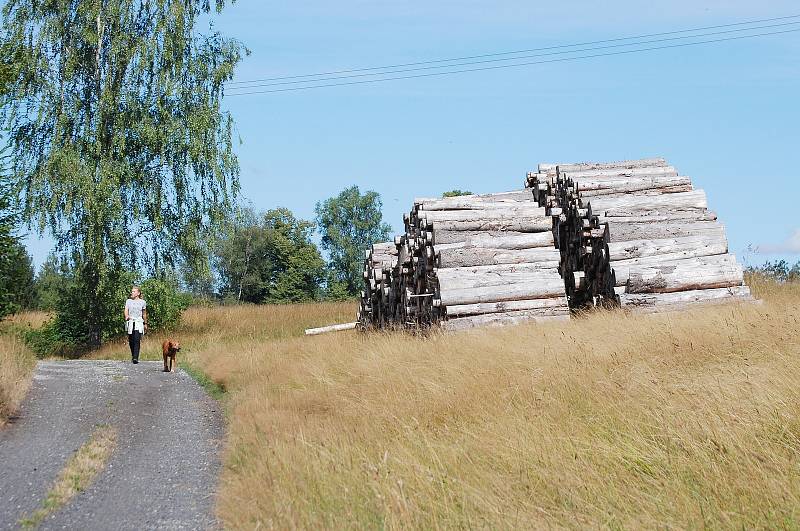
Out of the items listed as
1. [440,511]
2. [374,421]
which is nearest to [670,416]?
[440,511]

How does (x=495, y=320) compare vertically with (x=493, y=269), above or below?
below

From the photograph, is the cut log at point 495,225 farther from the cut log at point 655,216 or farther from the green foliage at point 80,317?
the green foliage at point 80,317

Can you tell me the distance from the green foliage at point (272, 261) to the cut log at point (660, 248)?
6285cm

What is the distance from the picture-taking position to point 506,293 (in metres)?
15.1

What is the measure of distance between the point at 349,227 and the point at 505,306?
78634 mm

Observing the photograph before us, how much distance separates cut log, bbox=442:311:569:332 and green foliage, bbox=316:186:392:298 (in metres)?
74.5

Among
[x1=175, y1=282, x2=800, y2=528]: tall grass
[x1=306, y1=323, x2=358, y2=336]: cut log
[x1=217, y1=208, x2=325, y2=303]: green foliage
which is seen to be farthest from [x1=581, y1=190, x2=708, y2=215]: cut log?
[x1=217, y1=208, x2=325, y2=303]: green foliage

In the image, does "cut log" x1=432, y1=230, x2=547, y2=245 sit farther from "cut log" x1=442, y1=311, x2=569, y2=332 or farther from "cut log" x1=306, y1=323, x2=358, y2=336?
"cut log" x1=306, y1=323, x2=358, y2=336

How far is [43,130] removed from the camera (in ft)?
88.9

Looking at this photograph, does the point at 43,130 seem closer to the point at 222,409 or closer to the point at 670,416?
the point at 222,409

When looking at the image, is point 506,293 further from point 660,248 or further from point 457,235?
point 660,248

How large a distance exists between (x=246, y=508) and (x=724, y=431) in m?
3.22

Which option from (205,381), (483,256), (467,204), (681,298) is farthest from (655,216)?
(205,381)

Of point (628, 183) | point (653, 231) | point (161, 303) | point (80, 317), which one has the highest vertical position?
point (628, 183)
